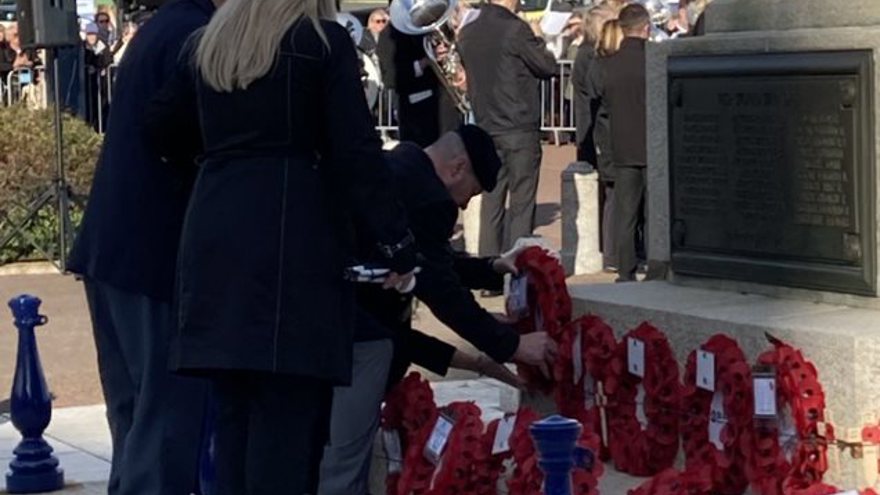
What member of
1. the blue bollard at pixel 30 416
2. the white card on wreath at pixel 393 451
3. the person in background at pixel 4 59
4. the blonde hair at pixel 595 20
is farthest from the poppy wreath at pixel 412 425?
the person in background at pixel 4 59

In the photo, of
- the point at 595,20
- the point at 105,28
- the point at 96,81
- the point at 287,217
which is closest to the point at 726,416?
the point at 287,217

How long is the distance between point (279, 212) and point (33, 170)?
10.8m

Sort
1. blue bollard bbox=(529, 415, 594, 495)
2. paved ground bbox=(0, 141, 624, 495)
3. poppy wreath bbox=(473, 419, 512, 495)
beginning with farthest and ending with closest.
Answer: paved ground bbox=(0, 141, 624, 495)
poppy wreath bbox=(473, 419, 512, 495)
blue bollard bbox=(529, 415, 594, 495)

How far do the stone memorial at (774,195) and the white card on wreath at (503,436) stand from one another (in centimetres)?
58

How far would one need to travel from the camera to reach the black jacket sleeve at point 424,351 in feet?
22.0

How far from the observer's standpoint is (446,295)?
6.36m

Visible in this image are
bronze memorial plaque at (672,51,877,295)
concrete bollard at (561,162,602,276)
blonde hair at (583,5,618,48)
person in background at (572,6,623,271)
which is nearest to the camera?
bronze memorial plaque at (672,51,877,295)

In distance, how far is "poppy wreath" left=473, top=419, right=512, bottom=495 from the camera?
6.18m

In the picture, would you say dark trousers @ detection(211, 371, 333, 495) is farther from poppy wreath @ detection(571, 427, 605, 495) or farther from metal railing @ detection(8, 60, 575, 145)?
metal railing @ detection(8, 60, 575, 145)

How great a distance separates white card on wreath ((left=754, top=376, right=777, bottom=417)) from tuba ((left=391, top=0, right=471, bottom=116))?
9.09 meters

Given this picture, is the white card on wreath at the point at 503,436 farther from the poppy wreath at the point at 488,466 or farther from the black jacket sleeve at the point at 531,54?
the black jacket sleeve at the point at 531,54

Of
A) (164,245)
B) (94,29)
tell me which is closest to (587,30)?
(164,245)

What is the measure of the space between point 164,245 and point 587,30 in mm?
9420

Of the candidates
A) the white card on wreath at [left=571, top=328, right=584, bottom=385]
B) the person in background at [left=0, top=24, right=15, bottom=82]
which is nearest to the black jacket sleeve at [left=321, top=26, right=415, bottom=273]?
the white card on wreath at [left=571, top=328, right=584, bottom=385]
